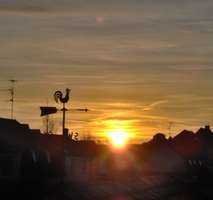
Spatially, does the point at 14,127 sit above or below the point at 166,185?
above

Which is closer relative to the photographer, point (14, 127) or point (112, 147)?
point (14, 127)

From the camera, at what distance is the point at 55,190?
47.7 metres

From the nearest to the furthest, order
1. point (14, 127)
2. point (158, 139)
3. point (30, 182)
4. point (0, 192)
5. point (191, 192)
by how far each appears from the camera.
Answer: point (0, 192), point (30, 182), point (14, 127), point (191, 192), point (158, 139)

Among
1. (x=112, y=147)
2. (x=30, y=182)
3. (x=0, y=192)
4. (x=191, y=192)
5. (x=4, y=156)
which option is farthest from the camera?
(x=112, y=147)

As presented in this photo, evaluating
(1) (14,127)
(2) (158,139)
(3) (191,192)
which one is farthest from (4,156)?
(2) (158,139)

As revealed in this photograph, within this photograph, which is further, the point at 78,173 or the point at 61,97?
the point at 78,173

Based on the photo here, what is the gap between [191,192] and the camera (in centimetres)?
7925

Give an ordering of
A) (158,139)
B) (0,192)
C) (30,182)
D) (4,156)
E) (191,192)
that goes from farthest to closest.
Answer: (158,139) → (191,192) → (4,156) → (30,182) → (0,192)

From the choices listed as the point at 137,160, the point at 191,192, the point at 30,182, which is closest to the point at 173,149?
the point at 137,160

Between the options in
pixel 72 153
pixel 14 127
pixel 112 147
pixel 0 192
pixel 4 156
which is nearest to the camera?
pixel 0 192

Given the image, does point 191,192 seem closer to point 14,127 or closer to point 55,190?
point 14,127

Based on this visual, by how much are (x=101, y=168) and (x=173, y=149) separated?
48.0 m

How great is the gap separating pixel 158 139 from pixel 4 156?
73634 millimetres

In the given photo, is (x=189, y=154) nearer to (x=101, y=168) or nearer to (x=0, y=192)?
(x=101, y=168)
